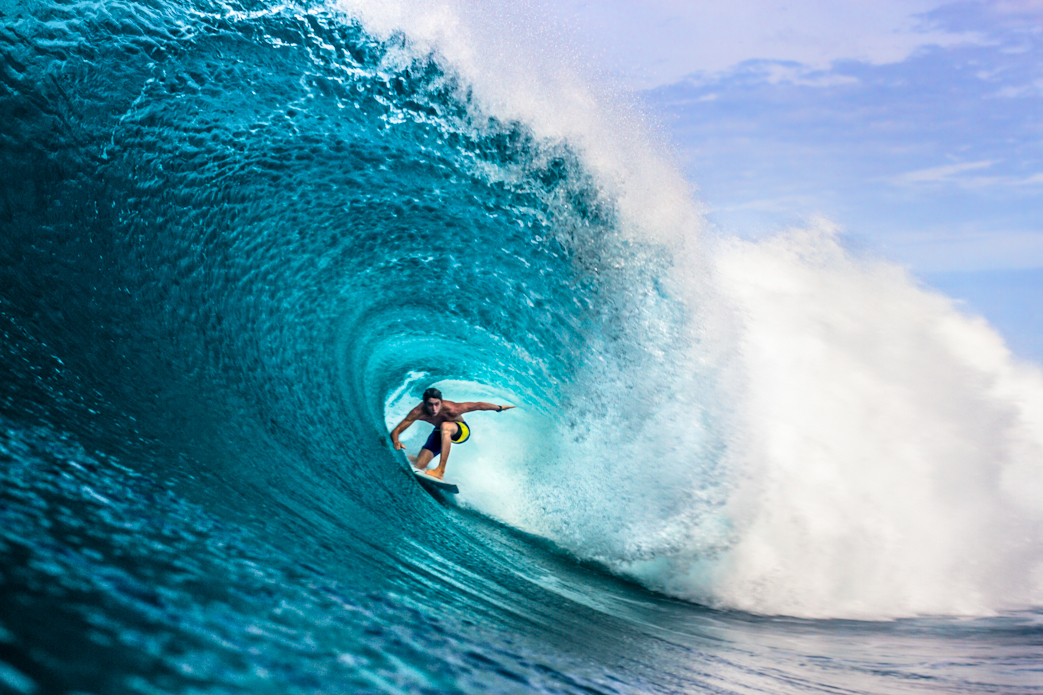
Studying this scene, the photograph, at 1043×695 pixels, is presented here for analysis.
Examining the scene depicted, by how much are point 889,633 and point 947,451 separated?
3.03 metres

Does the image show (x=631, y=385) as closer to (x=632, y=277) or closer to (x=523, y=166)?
(x=632, y=277)

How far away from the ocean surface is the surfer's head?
1.86ft

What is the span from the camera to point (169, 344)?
374 cm

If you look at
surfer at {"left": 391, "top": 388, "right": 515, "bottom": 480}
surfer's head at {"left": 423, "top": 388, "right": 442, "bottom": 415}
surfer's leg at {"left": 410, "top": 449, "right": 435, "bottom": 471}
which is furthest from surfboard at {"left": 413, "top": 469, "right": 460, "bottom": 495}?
surfer's head at {"left": 423, "top": 388, "right": 442, "bottom": 415}

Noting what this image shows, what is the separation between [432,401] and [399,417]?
Result: 8.47ft

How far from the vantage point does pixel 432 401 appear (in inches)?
247

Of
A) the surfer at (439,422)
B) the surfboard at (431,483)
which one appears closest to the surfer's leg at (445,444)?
the surfer at (439,422)

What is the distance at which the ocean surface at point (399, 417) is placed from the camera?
159 cm

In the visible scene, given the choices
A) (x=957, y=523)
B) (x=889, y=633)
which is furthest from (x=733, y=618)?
(x=957, y=523)

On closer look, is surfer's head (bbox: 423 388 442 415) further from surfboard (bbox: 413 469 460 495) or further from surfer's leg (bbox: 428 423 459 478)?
surfboard (bbox: 413 469 460 495)

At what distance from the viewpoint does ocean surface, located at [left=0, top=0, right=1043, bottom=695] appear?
1.59 metres

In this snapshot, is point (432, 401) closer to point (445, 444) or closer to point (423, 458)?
point (445, 444)

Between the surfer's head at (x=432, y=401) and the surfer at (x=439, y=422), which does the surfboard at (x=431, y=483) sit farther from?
the surfer's head at (x=432, y=401)

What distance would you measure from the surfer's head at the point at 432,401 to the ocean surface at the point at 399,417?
1.86 ft
